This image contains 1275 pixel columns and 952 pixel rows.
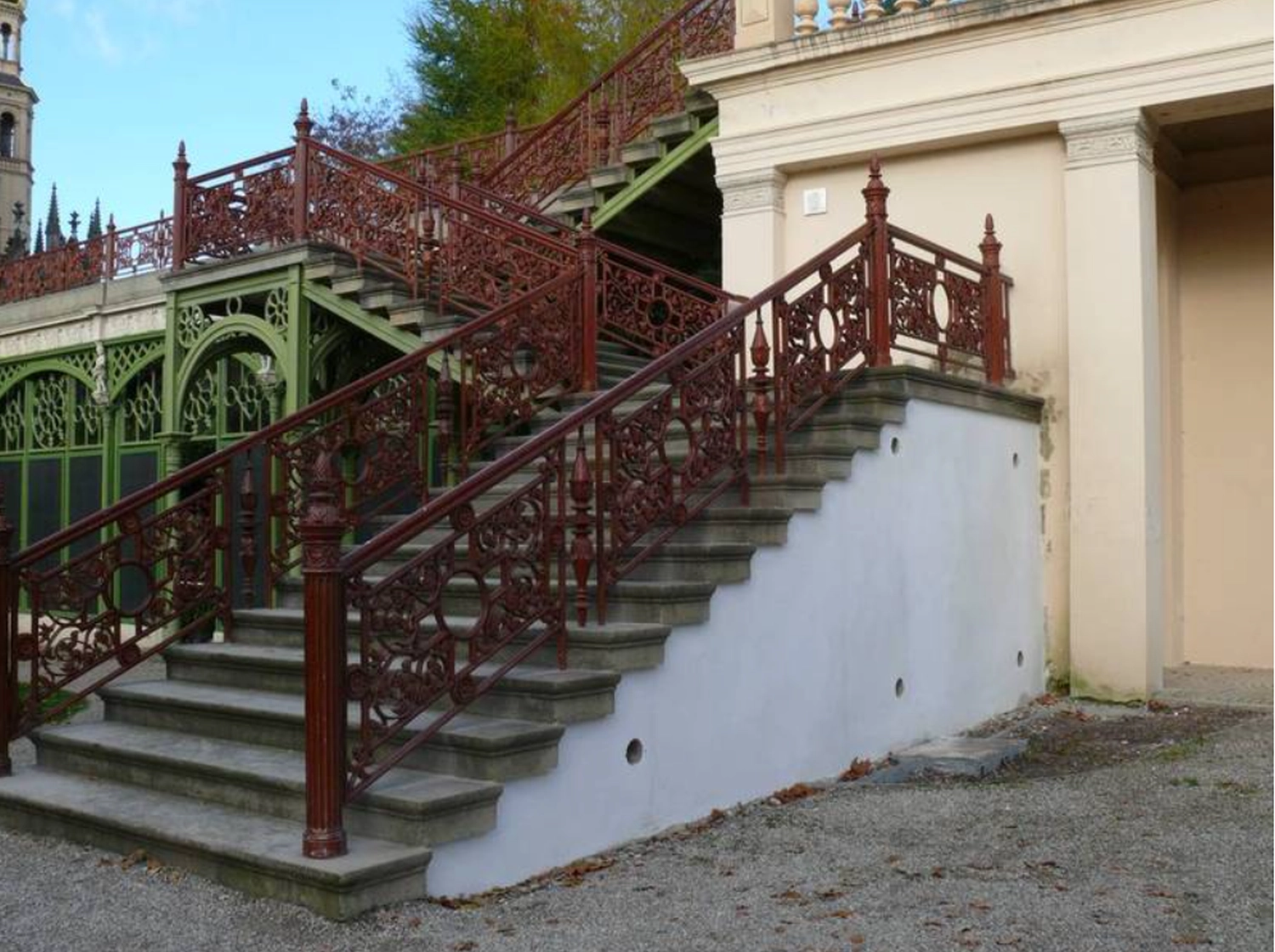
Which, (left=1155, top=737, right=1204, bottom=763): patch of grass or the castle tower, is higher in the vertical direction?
the castle tower

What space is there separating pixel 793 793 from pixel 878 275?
3.11m

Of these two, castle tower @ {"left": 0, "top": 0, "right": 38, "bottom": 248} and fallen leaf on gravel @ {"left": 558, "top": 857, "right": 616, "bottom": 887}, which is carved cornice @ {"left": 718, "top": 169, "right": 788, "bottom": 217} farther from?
castle tower @ {"left": 0, "top": 0, "right": 38, "bottom": 248}

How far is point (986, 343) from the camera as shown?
8.91 meters

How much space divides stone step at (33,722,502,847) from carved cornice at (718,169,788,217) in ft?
19.8

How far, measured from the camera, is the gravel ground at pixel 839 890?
424 centimetres

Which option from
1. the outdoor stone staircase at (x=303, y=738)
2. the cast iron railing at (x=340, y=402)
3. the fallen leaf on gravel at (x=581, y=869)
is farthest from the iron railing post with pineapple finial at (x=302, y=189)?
the fallen leaf on gravel at (x=581, y=869)

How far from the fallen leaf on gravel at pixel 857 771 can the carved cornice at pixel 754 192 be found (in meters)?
4.84

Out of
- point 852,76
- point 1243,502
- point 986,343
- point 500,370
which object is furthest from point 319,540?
point 1243,502

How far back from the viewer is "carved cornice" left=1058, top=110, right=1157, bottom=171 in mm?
8719

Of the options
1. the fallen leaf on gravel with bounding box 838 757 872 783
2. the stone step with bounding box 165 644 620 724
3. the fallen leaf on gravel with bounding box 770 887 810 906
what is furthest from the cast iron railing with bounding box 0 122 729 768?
the fallen leaf on gravel with bounding box 770 887 810 906

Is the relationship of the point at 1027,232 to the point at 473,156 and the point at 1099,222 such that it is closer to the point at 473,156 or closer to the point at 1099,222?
the point at 1099,222

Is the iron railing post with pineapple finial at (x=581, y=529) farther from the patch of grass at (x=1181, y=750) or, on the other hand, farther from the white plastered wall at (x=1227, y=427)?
Answer: the white plastered wall at (x=1227, y=427)

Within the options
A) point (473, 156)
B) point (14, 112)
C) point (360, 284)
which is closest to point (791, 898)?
point (360, 284)

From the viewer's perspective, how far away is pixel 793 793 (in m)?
6.19
